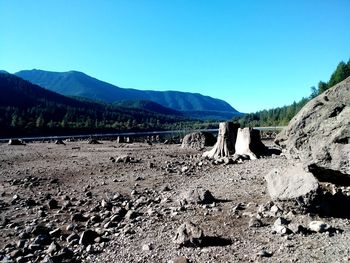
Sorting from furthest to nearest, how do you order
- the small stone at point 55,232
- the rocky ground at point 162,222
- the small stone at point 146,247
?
the small stone at point 55,232 → the small stone at point 146,247 → the rocky ground at point 162,222

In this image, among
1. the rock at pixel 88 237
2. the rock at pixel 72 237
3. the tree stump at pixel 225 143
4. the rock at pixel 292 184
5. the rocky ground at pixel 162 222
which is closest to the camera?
the rocky ground at pixel 162 222

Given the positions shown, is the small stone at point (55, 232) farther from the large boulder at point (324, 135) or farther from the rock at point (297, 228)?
the large boulder at point (324, 135)

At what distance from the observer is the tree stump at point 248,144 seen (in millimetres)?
26406

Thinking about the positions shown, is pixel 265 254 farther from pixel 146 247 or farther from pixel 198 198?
pixel 198 198

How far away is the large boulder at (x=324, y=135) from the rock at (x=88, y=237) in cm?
701

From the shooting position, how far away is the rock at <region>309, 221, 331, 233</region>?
998cm

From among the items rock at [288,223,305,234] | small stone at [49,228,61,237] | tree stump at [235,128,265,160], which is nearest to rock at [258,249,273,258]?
rock at [288,223,305,234]

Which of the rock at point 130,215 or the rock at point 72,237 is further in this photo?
the rock at point 130,215

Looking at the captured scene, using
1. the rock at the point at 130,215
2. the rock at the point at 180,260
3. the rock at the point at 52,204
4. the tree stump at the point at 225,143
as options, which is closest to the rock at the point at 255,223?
the rock at the point at 180,260

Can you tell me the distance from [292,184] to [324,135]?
2.00m

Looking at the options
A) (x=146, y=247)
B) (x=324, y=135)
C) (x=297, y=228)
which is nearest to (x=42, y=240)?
(x=146, y=247)

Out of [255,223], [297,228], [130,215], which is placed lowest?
[130,215]

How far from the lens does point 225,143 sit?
29.4 m

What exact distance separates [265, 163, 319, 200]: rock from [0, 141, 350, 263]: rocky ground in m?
0.54
